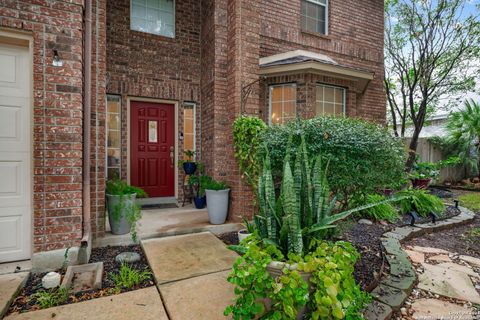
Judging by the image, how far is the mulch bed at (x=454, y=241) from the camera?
3.01 meters

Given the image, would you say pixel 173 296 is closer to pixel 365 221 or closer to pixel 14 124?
pixel 14 124

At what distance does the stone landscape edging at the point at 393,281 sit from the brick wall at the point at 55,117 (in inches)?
104

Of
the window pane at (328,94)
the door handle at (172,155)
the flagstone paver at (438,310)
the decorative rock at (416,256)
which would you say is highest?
the window pane at (328,94)

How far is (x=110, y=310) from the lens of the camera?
5.67ft

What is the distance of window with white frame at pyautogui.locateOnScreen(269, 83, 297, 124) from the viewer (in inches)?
200

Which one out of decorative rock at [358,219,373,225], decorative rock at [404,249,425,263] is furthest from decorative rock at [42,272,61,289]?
decorative rock at [358,219,373,225]

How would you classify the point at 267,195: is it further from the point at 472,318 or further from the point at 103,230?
the point at 103,230

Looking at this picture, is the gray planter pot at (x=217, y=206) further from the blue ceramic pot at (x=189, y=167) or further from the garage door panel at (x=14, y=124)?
the garage door panel at (x=14, y=124)

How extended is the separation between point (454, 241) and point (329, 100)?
3253 mm

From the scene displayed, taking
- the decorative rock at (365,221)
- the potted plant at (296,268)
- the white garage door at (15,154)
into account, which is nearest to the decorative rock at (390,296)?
the potted plant at (296,268)

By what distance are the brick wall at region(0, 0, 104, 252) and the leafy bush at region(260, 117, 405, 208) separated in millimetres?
2198

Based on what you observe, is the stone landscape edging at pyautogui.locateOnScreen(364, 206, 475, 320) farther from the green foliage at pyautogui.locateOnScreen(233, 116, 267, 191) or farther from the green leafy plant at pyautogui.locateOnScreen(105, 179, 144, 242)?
the green leafy plant at pyautogui.locateOnScreen(105, 179, 144, 242)

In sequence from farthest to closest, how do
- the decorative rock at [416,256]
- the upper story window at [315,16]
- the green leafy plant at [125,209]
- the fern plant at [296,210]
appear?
the upper story window at [315,16]
the green leafy plant at [125,209]
the decorative rock at [416,256]
the fern plant at [296,210]

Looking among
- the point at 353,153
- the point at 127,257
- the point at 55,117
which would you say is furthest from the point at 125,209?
the point at 353,153
